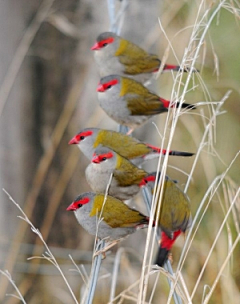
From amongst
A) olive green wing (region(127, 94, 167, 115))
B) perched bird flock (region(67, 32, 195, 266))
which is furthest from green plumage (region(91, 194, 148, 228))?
olive green wing (region(127, 94, 167, 115))

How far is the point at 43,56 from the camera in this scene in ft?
10.4

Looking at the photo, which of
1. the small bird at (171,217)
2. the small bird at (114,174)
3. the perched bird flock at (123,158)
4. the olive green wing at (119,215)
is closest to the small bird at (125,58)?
the perched bird flock at (123,158)

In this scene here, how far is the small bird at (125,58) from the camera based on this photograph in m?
3.12

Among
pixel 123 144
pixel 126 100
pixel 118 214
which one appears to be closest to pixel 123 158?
pixel 123 144

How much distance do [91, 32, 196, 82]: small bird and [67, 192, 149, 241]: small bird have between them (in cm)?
106

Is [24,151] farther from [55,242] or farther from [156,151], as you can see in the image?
[156,151]

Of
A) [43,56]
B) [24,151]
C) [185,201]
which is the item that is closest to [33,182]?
[24,151]

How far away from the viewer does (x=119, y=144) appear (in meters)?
2.59

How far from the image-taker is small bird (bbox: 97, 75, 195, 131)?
2.86m

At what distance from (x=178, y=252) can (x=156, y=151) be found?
131 cm

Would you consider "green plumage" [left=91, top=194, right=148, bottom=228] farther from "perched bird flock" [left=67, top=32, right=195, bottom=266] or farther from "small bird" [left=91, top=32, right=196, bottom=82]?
"small bird" [left=91, top=32, right=196, bottom=82]

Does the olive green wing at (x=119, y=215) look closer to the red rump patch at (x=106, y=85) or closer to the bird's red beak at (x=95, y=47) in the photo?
the red rump patch at (x=106, y=85)

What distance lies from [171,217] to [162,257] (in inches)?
7.0

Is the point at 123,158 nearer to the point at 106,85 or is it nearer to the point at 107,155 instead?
the point at 107,155
